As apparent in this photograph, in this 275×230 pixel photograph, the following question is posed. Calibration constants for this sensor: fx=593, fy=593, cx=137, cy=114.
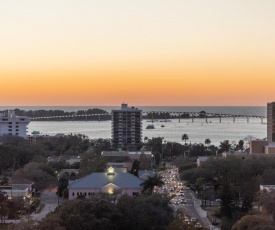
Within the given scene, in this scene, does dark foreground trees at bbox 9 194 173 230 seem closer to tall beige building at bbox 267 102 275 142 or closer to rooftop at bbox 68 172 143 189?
rooftop at bbox 68 172 143 189

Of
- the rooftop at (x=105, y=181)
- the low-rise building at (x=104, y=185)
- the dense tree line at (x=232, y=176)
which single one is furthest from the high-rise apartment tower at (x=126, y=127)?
the low-rise building at (x=104, y=185)

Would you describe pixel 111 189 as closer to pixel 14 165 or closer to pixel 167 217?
pixel 167 217

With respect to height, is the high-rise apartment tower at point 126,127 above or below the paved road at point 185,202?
above

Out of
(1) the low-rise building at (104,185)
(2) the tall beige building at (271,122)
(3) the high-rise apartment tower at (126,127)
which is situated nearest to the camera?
(1) the low-rise building at (104,185)

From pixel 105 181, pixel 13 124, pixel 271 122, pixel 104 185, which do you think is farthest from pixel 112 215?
pixel 271 122

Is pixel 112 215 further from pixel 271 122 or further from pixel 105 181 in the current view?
pixel 271 122

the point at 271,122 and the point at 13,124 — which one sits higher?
the point at 271,122

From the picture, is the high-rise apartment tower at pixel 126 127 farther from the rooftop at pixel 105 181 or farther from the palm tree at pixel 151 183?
the palm tree at pixel 151 183

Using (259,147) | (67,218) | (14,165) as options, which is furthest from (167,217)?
(259,147)

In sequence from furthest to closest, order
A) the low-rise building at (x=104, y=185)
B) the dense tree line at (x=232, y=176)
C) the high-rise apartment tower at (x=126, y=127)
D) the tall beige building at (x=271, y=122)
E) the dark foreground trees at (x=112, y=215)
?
the high-rise apartment tower at (x=126, y=127)
the tall beige building at (x=271, y=122)
the dense tree line at (x=232, y=176)
the low-rise building at (x=104, y=185)
the dark foreground trees at (x=112, y=215)
